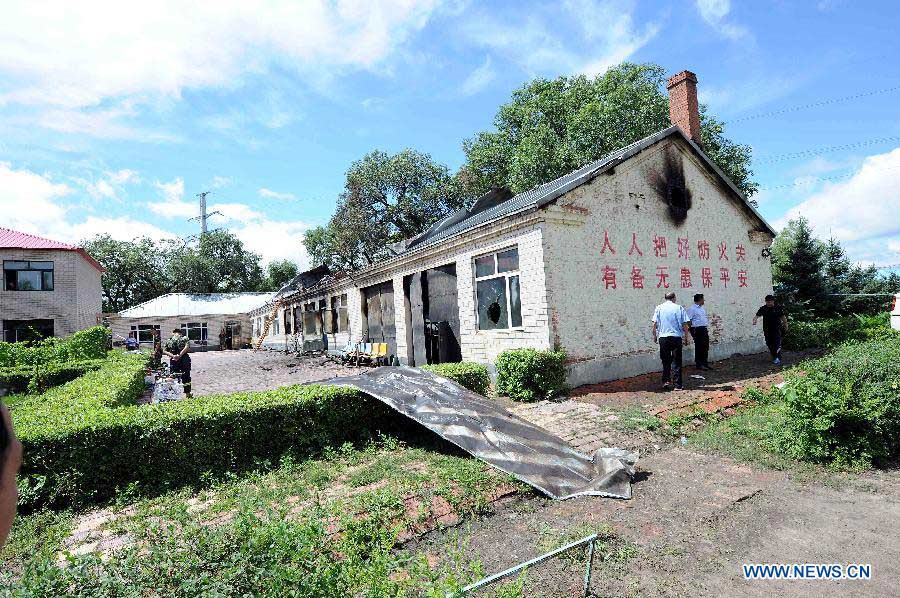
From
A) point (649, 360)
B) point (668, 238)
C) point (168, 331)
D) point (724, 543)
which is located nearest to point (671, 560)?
point (724, 543)

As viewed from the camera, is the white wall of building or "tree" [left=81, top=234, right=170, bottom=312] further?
"tree" [left=81, top=234, right=170, bottom=312]

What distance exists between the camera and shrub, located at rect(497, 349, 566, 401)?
29.8 feet

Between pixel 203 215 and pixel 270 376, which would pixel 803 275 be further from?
pixel 203 215

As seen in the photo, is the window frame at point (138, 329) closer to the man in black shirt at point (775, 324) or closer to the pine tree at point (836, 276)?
the man in black shirt at point (775, 324)

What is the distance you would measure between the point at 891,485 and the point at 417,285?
10.8 meters

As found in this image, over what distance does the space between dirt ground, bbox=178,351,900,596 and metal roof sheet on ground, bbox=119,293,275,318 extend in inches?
1501

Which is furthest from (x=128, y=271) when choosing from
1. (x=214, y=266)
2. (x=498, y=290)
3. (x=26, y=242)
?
(x=498, y=290)

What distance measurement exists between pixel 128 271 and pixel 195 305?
1189 cm

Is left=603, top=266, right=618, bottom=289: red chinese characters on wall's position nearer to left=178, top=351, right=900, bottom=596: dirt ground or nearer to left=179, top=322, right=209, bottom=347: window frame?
left=178, top=351, right=900, bottom=596: dirt ground

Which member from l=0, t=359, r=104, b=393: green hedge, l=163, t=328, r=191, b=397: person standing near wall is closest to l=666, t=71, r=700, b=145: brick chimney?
l=163, t=328, r=191, b=397: person standing near wall

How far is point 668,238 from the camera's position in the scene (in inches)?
479

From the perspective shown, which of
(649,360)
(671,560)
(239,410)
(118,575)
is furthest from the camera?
(649,360)

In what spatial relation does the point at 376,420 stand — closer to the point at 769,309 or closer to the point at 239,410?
the point at 239,410

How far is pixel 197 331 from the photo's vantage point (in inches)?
1598
